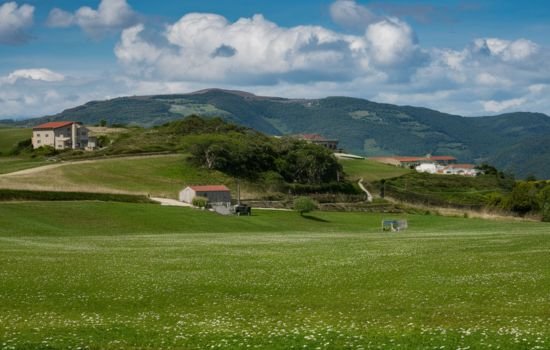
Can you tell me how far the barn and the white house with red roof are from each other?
2980 inches

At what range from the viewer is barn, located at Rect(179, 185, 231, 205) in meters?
122

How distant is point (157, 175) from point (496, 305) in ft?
415

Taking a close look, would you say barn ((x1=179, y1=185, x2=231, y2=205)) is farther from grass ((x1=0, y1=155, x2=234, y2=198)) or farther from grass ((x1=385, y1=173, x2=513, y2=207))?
grass ((x1=385, y1=173, x2=513, y2=207))

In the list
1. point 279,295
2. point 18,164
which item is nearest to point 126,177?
point 18,164

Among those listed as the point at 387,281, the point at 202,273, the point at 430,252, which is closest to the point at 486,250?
the point at 430,252

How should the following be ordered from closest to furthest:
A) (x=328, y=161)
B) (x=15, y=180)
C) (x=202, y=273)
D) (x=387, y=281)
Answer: (x=387, y=281), (x=202, y=273), (x=15, y=180), (x=328, y=161)

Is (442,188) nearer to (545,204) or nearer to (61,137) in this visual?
(545,204)

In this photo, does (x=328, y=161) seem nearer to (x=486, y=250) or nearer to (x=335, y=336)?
(x=486, y=250)

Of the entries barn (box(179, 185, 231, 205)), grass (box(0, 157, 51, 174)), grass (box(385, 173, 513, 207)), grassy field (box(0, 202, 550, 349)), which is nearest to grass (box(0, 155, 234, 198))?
barn (box(179, 185, 231, 205))

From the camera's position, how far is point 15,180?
4331 inches

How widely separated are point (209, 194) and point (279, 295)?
95497mm

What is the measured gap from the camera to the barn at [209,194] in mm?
121500

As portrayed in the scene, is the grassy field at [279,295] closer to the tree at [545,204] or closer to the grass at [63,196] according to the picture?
the grass at [63,196]

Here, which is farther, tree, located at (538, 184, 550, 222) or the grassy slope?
the grassy slope
